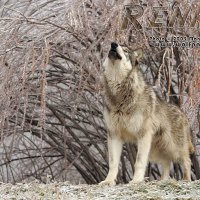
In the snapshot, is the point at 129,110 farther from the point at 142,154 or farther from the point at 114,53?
the point at 114,53

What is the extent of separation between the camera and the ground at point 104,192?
273 inches

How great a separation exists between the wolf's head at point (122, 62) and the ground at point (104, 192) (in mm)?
2012

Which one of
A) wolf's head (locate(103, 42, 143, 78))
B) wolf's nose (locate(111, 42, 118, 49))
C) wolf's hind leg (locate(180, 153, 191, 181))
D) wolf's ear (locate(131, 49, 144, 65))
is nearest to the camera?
wolf's nose (locate(111, 42, 118, 49))

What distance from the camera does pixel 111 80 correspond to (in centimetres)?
958

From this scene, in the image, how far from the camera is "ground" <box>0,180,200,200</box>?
273 inches

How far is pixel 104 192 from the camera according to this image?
24.3 feet

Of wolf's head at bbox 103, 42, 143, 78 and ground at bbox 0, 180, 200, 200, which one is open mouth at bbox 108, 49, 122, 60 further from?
ground at bbox 0, 180, 200, 200

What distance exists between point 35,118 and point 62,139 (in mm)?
725

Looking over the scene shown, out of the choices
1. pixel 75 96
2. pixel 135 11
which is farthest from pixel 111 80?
pixel 75 96

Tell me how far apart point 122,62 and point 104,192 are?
2.47m

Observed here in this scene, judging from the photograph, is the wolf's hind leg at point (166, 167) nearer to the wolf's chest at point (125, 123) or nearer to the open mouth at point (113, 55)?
the wolf's chest at point (125, 123)

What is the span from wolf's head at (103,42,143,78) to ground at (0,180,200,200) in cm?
201

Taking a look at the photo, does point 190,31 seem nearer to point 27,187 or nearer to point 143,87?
point 143,87

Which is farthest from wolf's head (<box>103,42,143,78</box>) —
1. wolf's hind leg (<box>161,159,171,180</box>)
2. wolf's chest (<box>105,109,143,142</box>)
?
wolf's hind leg (<box>161,159,171,180</box>)
